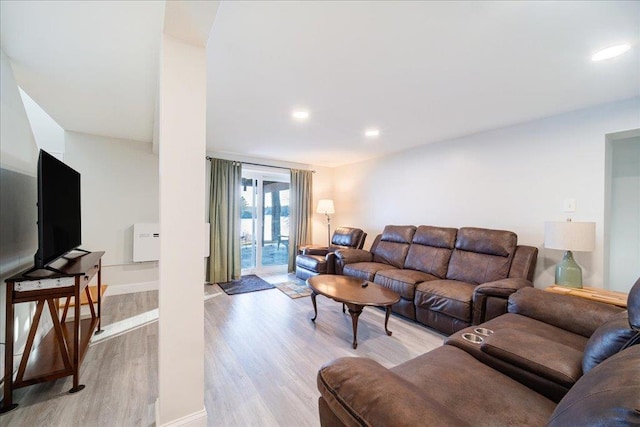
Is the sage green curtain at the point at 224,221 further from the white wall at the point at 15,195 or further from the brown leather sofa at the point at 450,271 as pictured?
the white wall at the point at 15,195

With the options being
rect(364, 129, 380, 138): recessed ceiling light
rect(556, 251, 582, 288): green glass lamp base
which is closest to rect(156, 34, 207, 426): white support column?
rect(364, 129, 380, 138): recessed ceiling light

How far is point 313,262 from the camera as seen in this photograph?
4.20 meters

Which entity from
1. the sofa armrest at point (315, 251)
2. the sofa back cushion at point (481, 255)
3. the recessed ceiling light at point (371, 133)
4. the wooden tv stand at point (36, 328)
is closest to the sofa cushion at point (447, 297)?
the sofa back cushion at point (481, 255)

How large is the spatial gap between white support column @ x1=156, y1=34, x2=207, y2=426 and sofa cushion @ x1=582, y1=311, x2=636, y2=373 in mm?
1787

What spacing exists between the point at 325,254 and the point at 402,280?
1.88m

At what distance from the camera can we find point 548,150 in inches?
107

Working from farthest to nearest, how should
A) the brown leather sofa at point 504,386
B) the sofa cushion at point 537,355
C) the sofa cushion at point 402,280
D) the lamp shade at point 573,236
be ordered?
the sofa cushion at point 402,280 < the lamp shade at point 573,236 < the sofa cushion at point 537,355 < the brown leather sofa at point 504,386

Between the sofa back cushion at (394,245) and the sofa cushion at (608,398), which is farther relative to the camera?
the sofa back cushion at (394,245)

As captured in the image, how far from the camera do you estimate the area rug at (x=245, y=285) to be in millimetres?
3944

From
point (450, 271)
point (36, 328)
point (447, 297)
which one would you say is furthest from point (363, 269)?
point (36, 328)

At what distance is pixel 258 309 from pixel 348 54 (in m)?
2.89

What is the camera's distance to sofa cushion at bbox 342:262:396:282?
3.35 m

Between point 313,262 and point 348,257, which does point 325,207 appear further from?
point 348,257

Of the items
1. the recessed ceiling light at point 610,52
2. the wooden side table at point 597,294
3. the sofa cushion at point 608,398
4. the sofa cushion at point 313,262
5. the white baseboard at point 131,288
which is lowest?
the white baseboard at point 131,288
